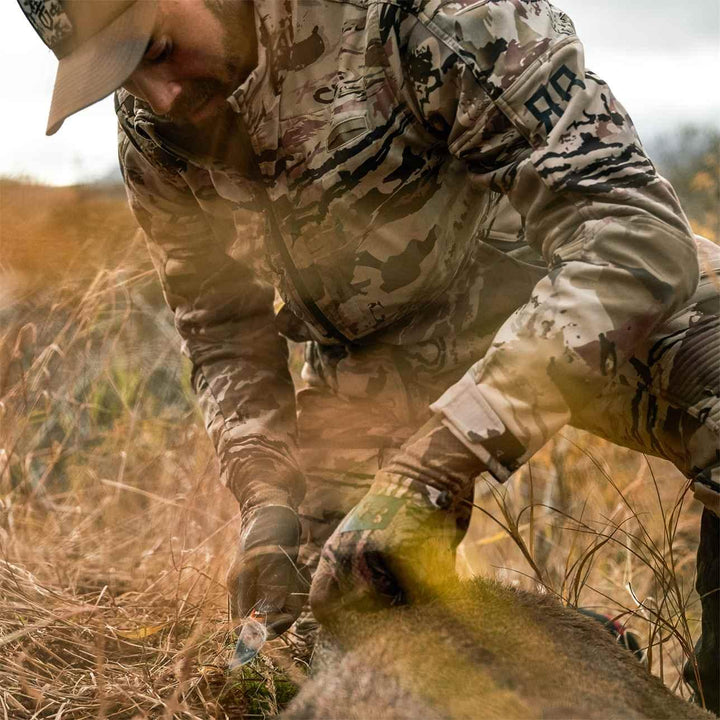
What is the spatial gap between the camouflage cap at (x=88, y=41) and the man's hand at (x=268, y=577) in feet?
3.41

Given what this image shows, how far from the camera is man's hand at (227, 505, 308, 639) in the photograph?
2.10m

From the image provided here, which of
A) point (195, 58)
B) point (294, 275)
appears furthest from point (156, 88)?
point (294, 275)

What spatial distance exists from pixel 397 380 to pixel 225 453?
52 centimetres

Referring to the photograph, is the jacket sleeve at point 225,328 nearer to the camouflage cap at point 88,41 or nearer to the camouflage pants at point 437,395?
the camouflage pants at point 437,395

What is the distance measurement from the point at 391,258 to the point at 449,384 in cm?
46

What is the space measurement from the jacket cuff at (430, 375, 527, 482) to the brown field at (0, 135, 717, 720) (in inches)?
14.1

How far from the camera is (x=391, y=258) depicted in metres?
2.26

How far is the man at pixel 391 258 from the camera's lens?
5.45 feet

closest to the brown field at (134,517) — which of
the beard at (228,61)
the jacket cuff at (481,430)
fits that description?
the jacket cuff at (481,430)

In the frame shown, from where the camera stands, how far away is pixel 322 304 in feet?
7.84

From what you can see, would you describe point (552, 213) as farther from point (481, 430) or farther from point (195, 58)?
point (195, 58)

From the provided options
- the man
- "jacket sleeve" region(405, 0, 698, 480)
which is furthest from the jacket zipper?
"jacket sleeve" region(405, 0, 698, 480)

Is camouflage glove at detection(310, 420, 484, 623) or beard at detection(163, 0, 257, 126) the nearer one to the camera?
camouflage glove at detection(310, 420, 484, 623)

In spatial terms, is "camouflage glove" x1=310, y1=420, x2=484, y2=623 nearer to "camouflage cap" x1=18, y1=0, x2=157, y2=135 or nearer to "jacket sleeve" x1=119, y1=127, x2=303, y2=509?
"jacket sleeve" x1=119, y1=127, x2=303, y2=509
